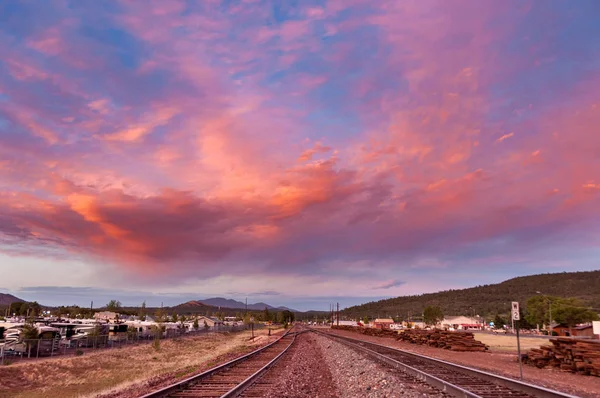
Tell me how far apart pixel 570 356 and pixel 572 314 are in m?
97.1

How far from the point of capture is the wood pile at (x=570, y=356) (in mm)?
21350

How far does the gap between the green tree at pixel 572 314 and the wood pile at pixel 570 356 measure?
304 ft

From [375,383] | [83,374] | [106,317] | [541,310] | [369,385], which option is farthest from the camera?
[541,310]

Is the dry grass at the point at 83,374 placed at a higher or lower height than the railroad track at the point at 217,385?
lower

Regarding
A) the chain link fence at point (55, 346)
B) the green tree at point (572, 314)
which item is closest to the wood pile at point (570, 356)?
the chain link fence at point (55, 346)

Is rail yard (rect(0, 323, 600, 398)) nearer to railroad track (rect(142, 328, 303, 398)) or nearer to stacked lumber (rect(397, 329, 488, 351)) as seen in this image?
railroad track (rect(142, 328, 303, 398))

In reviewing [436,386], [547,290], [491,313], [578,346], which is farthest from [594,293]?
[436,386]

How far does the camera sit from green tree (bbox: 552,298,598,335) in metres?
101

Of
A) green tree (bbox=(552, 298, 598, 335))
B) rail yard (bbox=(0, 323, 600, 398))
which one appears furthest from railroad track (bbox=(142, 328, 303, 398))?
Result: green tree (bbox=(552, 298, 598, 335))

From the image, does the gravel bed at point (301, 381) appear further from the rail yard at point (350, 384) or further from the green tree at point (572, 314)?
the green tree at point (572, 314)

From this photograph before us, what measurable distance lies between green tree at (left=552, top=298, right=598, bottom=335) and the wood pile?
9261cm

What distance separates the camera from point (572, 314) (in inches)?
4035

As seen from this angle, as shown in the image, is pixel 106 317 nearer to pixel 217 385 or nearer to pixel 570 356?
pixel 217 385

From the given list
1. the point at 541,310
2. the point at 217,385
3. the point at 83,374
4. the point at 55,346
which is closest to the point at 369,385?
the point at 217,385
